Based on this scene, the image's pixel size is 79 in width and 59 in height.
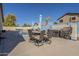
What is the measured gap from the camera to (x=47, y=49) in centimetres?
546

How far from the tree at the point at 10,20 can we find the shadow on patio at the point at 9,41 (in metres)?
0.15

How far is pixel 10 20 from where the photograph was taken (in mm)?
5461

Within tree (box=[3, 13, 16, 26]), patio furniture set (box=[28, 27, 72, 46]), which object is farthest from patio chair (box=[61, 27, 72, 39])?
tree (box=[3, 13, 16, 26])

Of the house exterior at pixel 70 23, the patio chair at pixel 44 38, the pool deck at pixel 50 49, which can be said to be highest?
the house exterior at pixel 70 23

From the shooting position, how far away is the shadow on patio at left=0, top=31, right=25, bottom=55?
544 centimetres

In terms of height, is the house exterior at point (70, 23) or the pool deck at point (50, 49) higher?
the house exterior at point (70, 23)

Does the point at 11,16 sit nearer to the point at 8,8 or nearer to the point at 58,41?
the point at 8,8

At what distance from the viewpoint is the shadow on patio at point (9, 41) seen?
5.44 m

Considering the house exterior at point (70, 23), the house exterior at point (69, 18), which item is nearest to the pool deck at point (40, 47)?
the house exterior at point (70, 23)

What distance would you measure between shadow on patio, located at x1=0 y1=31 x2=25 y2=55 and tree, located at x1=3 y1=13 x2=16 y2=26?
0.15 m

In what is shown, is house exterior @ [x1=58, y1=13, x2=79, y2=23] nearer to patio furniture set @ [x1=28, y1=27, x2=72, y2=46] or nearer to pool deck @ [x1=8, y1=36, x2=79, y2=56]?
patio furniture set @ [x1=28, y1=27, x2=72, y2=46]

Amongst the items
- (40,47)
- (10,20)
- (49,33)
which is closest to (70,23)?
(49,33)

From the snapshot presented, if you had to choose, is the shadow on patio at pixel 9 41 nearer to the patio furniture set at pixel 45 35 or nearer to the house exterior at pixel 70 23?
the patio furniture set at pixel 45 35

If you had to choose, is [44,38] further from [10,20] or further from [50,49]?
[10,20]
